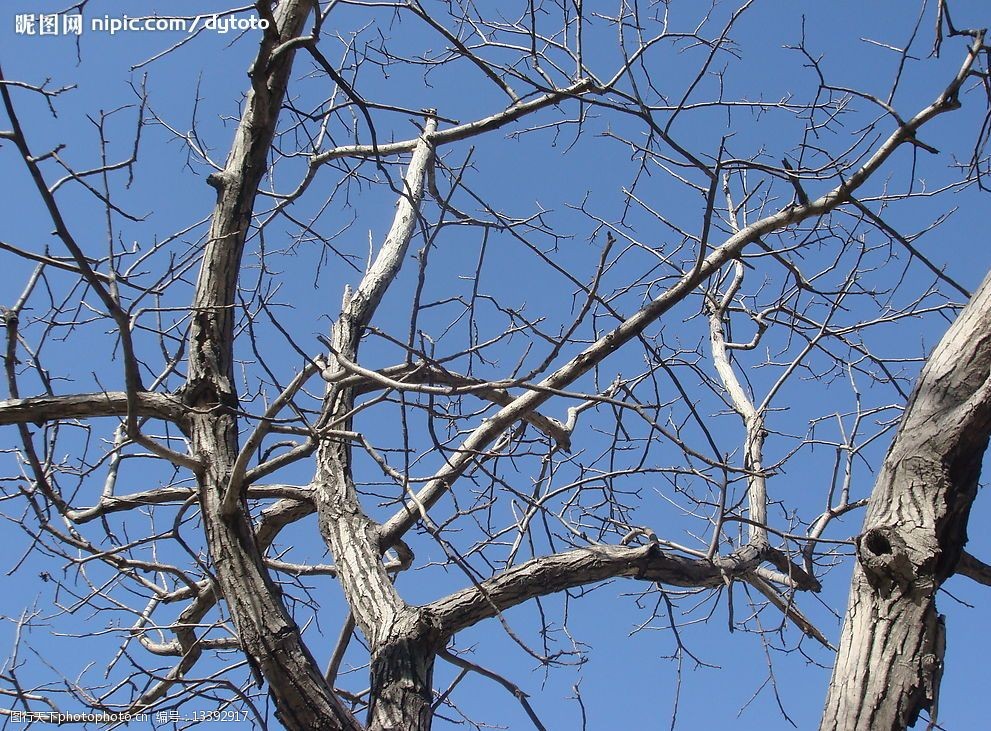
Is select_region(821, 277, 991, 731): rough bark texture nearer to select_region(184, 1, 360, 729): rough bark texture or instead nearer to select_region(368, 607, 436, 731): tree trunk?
select_region(368, 607, 436, 731): tree trunk

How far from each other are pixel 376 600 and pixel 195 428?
32.2 inches

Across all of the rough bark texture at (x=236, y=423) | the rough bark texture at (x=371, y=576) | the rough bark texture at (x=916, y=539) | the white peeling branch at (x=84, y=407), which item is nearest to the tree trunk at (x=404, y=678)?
the rough bark texture at (x=371, y=576)

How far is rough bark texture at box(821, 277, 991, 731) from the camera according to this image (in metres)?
1.91

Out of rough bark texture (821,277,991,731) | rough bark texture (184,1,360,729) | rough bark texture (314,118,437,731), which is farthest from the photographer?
rough bark texture (314,118,437,731)

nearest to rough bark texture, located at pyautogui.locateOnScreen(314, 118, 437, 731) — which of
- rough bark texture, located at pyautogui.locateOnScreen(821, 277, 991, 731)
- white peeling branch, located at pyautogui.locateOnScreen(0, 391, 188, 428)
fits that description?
white peeling branch, located at pyautogui.locateOnScreen(0, 391, 188, 428)

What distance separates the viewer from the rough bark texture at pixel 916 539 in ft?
6.26

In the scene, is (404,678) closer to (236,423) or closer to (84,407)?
(236,423)

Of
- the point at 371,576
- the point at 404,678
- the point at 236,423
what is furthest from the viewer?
the point at 371,576

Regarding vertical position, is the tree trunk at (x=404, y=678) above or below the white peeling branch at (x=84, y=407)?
below

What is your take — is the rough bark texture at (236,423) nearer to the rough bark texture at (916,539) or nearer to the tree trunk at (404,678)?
the tree trunk at (404,678)

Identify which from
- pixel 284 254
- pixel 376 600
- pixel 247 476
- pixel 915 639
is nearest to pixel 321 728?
pixel 376 600

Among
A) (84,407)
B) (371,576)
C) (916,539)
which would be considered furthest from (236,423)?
(916,539)

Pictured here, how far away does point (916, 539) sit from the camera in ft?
6.64

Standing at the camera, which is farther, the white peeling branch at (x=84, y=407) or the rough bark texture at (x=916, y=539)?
the white peeling branch at (x=84, y=407)
